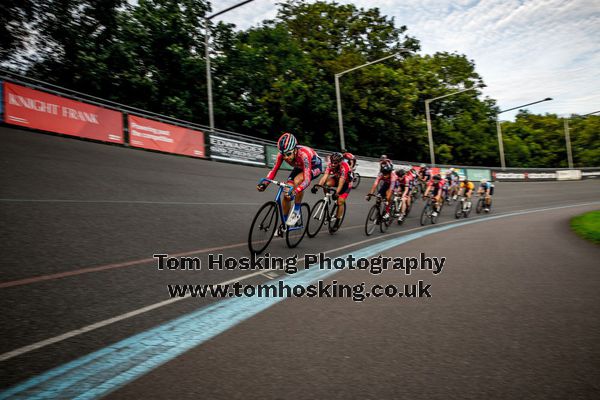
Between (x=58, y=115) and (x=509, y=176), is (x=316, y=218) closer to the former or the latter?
(x=58, y=115)

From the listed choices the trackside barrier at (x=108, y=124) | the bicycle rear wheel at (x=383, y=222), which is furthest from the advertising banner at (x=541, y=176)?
the bicycle rear wheel at (x=383, y=222)

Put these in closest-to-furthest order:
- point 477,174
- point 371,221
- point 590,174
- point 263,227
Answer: point 263,227
point 371,221
point 477,174
point 590,174

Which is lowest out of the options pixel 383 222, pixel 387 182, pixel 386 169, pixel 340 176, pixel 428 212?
pixel 383 222

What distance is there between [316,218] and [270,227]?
247 cm

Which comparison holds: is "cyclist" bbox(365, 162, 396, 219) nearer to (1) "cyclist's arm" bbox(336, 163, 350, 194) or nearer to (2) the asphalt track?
(1) "cyclist's arm" bbox(336, 163, 350, 194)

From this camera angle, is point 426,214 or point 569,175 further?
point 569,175

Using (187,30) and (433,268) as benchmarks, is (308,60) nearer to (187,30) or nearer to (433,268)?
(187,30)

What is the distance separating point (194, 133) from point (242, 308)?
1741 cm

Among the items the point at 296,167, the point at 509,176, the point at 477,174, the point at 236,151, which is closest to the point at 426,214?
the point at 296,167

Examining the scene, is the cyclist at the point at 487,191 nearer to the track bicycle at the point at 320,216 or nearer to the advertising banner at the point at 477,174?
the track bicycle at the point at 320,216

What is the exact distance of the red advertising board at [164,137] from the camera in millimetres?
17219

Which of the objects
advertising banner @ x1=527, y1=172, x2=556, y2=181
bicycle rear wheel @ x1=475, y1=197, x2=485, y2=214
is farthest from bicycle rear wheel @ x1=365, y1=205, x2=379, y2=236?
advertising banner @ x1=527, y1=172, x2=556, y2=181

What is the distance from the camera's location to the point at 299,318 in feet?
10.4

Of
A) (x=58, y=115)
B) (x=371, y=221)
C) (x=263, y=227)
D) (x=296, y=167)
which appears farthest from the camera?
(x=58, y=115)
